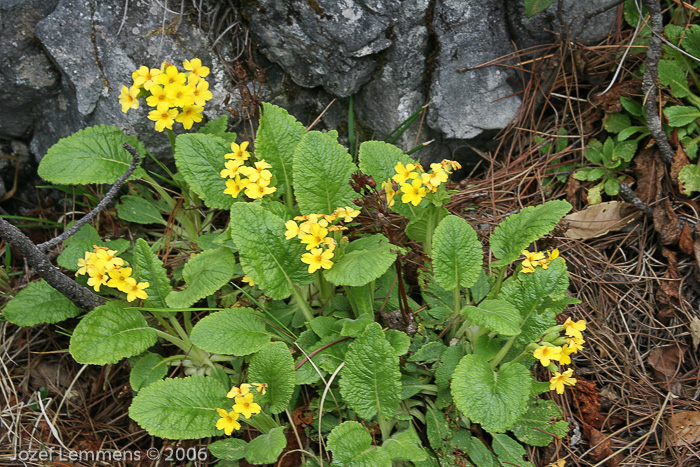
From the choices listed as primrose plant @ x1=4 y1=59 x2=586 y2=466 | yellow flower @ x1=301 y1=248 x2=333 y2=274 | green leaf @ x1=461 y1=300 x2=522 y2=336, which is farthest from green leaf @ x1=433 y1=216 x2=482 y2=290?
yellow flower @ x1=301 y1=248 x2=333 y2=274

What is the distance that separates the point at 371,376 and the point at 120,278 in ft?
3.76

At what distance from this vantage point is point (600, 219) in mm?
2908

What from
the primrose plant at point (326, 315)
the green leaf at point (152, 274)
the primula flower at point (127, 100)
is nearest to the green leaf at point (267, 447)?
the primrose plant at point (326, 315)

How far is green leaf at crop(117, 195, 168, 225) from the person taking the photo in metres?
2.87

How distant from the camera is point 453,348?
7.54ft

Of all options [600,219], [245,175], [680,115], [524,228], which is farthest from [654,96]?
[245,175]

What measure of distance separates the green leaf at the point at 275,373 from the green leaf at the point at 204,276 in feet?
1.24

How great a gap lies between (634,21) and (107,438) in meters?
3.61

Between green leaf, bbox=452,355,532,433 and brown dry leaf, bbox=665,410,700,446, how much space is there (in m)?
0.95

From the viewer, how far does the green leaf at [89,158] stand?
8.74ft

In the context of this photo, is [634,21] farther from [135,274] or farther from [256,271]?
[135,274]

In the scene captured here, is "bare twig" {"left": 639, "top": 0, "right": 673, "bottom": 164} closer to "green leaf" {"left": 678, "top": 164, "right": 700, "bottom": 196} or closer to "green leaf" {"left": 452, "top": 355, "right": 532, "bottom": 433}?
"green leaf" {"left": 678, "top": 164, "right": 700, "bottom": 196}

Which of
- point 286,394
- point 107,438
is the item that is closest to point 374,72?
point 286,394

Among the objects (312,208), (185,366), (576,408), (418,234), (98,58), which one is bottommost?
(576,408)
